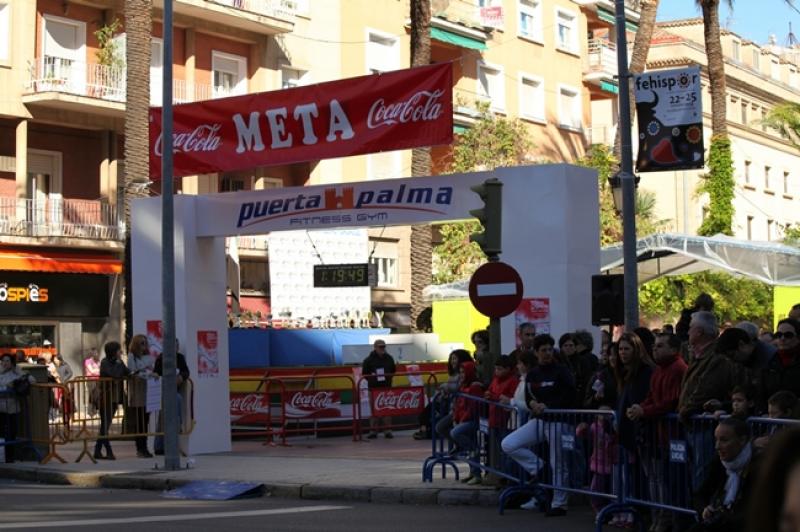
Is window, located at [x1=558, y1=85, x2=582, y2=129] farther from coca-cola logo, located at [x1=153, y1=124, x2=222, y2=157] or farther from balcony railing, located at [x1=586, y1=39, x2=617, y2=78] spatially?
coca-cola logo, located at [x1=153, y1=124, x2=222, y2=157]

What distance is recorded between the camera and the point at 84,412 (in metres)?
19.4

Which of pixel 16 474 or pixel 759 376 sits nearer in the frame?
pixel 759 376

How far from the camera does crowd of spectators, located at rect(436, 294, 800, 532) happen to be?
366 inches

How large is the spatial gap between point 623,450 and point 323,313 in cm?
2882

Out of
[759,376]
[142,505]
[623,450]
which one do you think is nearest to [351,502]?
[142,505]

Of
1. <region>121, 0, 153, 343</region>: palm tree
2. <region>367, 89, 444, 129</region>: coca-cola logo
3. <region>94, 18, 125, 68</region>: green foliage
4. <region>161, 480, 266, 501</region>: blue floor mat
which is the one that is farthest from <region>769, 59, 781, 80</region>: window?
<region>161, 480, 266, 501</region>: blue floor mat

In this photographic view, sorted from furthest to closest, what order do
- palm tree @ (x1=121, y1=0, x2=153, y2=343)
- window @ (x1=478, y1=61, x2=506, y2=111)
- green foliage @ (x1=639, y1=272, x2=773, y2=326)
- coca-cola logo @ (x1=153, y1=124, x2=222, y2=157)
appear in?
window @ (x1=478, y1=61, x2=506, y2=111) < green foliage @ (x1=639, y1=272, x2=773, y2=326) < palm tree @ (x1=121, y1=0, x2=153, y2=343) < coca-cola logo @ (x1=153, y1=124, x2=222, y2=157)

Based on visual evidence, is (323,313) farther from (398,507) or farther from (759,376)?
(759,376)

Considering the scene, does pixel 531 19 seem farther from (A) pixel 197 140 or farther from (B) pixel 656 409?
A: (B) pixel 656 409

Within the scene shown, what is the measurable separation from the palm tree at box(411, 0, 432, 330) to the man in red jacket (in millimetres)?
21852

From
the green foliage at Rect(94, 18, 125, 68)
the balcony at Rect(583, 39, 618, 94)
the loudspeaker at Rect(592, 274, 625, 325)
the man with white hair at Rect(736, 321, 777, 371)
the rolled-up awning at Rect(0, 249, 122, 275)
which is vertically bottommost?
the man with white hair at Rect(736, 321, 777, 371)

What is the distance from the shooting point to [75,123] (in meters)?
34.9

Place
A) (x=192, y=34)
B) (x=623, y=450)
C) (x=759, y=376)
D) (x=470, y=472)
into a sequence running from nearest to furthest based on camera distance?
(x=759, y=376) → (x=623, y=450) → (x=470, y=472) → (x=192, y=34)

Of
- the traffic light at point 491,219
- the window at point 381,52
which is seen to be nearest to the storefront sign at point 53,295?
the window at point 381,52
